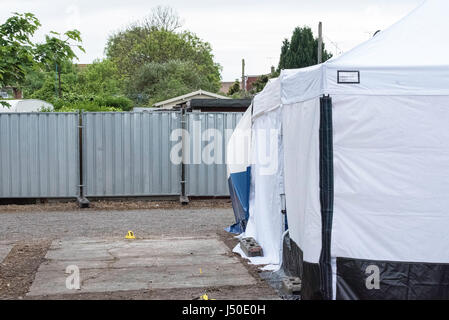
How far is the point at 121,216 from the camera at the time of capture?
12.2m

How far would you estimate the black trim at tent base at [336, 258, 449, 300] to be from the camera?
5043mm

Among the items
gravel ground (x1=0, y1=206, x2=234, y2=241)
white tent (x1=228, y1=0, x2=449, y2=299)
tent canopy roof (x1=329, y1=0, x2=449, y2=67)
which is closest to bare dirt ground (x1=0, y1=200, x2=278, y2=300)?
gravel ground (x1=0, y1=206, x2=234, y2=241)

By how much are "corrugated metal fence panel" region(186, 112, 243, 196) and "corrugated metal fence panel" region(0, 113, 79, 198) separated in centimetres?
258

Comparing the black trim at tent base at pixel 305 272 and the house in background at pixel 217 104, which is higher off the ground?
the house in background at pixel 217 104

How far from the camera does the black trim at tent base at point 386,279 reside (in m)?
5.04

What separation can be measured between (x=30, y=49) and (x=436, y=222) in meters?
4.61

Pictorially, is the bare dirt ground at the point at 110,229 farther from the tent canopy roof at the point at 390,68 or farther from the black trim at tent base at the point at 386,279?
the tent canopy roof at the point at 390,68

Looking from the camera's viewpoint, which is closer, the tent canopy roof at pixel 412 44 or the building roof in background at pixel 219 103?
the tent canopy roof at pixel 412 44

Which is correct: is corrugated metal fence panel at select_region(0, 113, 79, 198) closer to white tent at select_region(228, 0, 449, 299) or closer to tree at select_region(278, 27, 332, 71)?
white tent at select_region(228, 0, 449, 299)

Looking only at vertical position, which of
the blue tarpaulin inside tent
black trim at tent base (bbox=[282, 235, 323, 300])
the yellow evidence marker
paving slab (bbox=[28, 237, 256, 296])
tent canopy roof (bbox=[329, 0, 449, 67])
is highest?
tent canopy roof (bbox=[329, 0, 449, 67])

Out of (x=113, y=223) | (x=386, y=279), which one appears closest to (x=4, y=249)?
(x=113, y=223)

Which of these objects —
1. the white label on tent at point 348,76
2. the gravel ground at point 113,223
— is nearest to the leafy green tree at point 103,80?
the gravel ground at point 113,223

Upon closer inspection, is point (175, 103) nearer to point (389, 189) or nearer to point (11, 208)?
point (11, 208)

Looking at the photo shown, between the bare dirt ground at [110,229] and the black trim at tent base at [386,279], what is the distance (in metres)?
1.21
